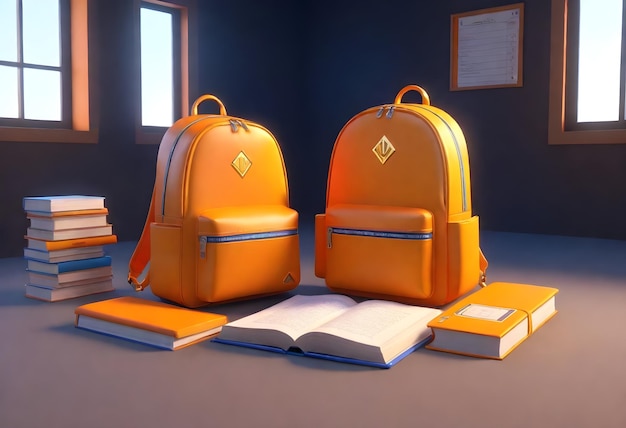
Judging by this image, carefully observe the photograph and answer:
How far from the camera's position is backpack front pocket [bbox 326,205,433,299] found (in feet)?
5.68

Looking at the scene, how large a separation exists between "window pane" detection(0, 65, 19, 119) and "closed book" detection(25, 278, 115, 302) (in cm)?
118

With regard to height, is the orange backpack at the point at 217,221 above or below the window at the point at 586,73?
below

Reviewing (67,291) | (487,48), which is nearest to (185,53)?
(487,48)

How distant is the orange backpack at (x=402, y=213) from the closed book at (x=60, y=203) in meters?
0.72

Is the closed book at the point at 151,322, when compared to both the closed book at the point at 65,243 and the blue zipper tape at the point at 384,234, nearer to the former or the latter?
the closed book at the point at 65,243

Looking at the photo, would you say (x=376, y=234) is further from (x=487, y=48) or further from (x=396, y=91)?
(x=396, y=91)

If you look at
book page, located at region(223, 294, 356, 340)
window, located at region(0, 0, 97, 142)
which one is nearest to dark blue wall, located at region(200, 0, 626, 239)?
window, located at region(0, 0, 97, 142)

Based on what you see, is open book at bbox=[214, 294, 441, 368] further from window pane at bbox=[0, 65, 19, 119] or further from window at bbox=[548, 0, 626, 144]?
window at bbox=[548, 0, 626, 144]

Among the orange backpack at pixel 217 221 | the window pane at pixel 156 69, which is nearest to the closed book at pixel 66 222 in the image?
the orange backpack at pixel 217 221

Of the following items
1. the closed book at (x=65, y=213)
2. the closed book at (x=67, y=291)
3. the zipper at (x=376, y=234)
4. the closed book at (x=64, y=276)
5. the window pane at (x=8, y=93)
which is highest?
the window pane at (x=8, y=93)

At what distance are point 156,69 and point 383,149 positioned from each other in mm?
1955

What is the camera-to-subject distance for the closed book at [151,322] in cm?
142

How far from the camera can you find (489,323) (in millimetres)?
1379

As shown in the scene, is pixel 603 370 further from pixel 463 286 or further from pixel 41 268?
pixel 41 268
